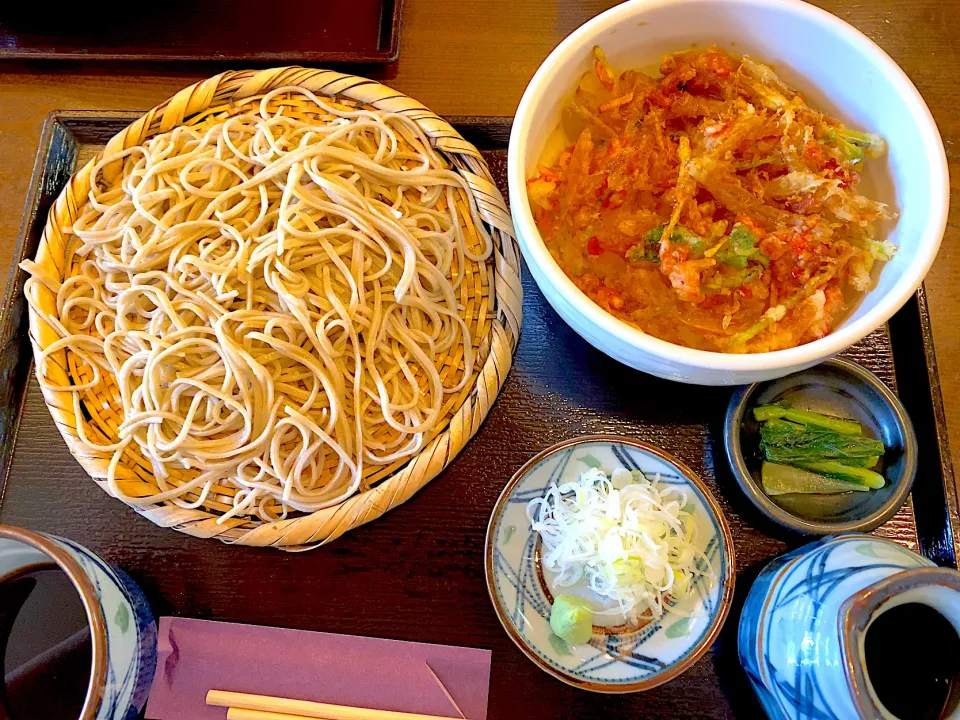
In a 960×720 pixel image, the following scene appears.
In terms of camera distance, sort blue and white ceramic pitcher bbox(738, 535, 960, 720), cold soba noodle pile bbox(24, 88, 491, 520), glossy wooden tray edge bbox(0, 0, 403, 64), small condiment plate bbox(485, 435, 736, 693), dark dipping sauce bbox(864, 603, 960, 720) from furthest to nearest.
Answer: glossy wooden tray edge bbox(0, 0, 403, 64) < cold soba noodle pile bbox(24, 88, 491, 520) < small condiment plate bbox(485, 435, 736, 693) < dark dipping sauce bbox(864, 603, 960, 720) < blue and white ceramic pitcher bbox(738, 535, 960, 720)

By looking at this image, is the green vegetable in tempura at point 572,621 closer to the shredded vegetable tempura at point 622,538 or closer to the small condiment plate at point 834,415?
the shredded vegetable tempura at point 622,538

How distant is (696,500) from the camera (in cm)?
116

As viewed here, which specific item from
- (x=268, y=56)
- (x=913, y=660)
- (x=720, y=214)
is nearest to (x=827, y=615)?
(x=913, y=660)

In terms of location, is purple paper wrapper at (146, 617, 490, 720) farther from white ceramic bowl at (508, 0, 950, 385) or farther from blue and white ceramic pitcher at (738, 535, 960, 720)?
white ceramic bowl at (508, 0, 950, 385)

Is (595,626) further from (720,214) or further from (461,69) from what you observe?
(461,69)

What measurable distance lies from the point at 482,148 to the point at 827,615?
116 cm

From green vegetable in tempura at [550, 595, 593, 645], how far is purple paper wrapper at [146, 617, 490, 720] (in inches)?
6.2

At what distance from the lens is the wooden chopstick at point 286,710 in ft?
3.66

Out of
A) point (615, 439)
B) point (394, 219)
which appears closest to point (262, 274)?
point (394, 219)

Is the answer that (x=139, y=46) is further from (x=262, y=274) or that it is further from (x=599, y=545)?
(x=599, y=545)

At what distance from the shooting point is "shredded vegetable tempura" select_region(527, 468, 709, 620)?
110 centimetres

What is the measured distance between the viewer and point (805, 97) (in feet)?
3.79

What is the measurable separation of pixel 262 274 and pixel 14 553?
2.12 ft

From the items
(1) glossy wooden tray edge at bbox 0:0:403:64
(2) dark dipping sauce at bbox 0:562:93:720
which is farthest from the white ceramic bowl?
(2) dark dipping sauce at bbox 0:562:93:720
